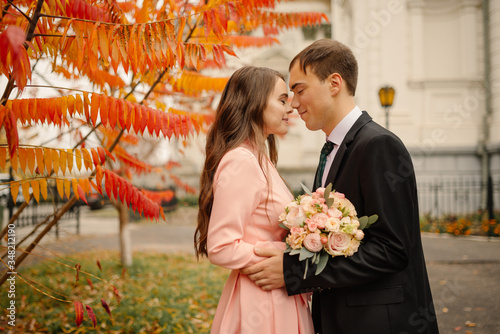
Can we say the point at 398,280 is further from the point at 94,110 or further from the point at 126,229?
the point at 126,229

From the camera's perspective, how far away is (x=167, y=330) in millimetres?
4832

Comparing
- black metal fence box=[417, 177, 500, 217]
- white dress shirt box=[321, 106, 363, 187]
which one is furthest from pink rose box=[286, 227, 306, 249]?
black metal fence box=[417, 177, 500, 217]

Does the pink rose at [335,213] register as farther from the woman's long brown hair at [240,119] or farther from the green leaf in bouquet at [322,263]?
the woman's long brown hair at [240,119]

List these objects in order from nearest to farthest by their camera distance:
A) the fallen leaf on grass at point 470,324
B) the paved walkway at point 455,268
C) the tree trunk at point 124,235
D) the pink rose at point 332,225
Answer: the pink rose at point 332,225
the fallen leaf on grass at point 470,324
the paved walkway at point 455,268
the tree trunk at point 124,235

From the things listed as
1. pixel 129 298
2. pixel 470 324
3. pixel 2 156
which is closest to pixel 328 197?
pixel 2 156

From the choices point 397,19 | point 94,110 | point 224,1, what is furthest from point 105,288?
point 397,19

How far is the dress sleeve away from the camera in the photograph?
2.26 metres

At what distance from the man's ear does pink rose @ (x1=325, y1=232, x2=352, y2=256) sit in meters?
0.95

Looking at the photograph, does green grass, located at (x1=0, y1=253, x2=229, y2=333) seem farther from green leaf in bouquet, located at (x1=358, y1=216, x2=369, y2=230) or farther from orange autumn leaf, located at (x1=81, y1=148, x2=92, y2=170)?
green leaf in bouquet, located at (x1=358, y1=216, x2=369, y2=230)

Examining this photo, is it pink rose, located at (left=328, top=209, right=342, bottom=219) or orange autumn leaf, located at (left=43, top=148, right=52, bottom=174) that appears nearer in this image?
pink rose, located at (left=328, top=209, right=342, bottom=219)

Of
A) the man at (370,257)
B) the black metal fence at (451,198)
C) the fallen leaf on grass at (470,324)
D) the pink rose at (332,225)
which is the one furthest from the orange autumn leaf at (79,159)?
the black metal fence at (451,198)

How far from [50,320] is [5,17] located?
388 centimetres

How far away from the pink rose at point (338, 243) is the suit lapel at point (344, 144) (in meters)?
0.43

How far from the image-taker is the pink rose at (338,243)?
2.09 metres
